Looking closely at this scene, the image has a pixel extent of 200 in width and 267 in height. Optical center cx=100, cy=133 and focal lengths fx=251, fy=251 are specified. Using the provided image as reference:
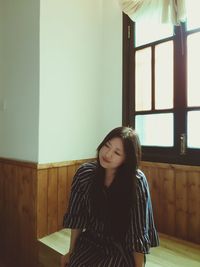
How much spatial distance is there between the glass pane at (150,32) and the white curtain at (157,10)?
7cm

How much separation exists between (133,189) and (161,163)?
844 mm

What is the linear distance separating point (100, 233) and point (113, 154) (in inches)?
15.3

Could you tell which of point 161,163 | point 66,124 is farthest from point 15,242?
point 161,163

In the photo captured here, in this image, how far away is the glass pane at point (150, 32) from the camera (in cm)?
201

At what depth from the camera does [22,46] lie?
6.77 feet

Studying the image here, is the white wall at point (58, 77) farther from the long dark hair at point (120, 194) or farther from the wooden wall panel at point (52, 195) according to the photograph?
the long dark hair at point (120, 194)

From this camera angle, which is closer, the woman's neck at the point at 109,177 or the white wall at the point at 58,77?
the woman's neck at the point at 109,177

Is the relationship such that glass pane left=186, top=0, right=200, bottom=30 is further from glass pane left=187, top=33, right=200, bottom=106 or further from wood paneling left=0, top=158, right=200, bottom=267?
wood paneling left=0, top=158, right=200, bottom=267

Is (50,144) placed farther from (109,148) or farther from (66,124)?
(109,148)

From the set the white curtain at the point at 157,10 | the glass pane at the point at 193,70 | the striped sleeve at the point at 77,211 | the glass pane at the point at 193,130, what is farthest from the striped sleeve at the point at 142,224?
the white curtain at the point at 157,10

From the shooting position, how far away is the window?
72.9 inches

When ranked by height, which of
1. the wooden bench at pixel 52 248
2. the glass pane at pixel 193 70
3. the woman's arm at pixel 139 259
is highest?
the glass pane at pixel 193 70

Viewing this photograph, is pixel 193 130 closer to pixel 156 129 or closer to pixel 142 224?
pixel 156 129

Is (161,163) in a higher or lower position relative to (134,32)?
lower
